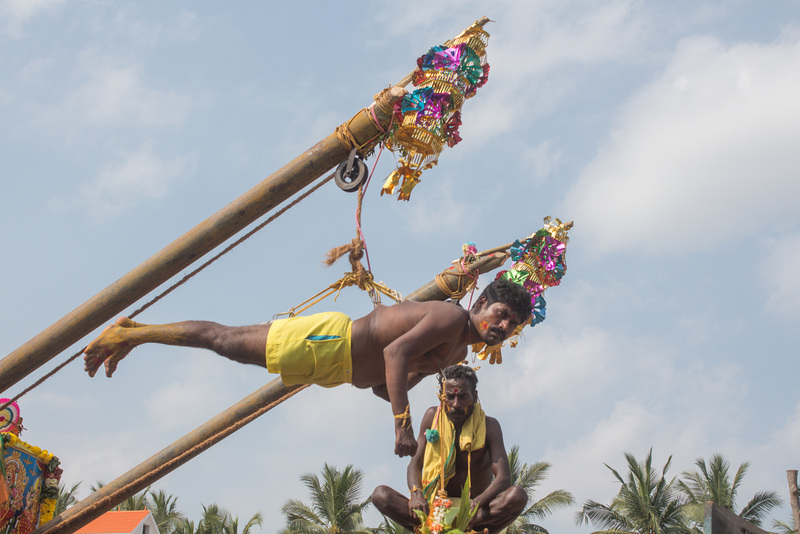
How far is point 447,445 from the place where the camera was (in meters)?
5.45

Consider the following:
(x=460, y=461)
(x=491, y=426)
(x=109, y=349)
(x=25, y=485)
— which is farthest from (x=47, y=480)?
(x=491, y=426)

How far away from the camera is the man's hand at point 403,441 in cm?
420

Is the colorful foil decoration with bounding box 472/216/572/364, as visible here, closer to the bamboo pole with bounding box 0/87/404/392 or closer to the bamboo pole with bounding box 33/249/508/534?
the bamboo pole with bounding box 33/249/508/534

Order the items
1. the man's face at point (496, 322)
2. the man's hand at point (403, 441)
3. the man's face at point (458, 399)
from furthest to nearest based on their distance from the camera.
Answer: the man's face at point (458, 399)
the man's face at point (496, 322)
the man's hand at point (403, 441)

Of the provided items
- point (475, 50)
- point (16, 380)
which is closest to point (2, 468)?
point (16, 380)

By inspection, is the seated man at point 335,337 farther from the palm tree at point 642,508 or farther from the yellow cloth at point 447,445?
the palm tree at point 642,508

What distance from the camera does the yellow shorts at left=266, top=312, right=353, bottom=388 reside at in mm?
4590

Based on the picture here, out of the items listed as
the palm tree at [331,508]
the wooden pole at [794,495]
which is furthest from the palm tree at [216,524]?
the wooden pole at [794,495]

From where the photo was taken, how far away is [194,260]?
5.23m

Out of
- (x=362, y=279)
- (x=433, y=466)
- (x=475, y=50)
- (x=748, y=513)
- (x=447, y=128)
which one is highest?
(x=748, y=513)

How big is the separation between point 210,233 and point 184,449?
2067mm

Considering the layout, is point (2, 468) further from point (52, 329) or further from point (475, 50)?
point (475, 50)

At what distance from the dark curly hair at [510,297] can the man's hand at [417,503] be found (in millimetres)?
1303

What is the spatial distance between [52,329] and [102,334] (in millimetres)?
676
